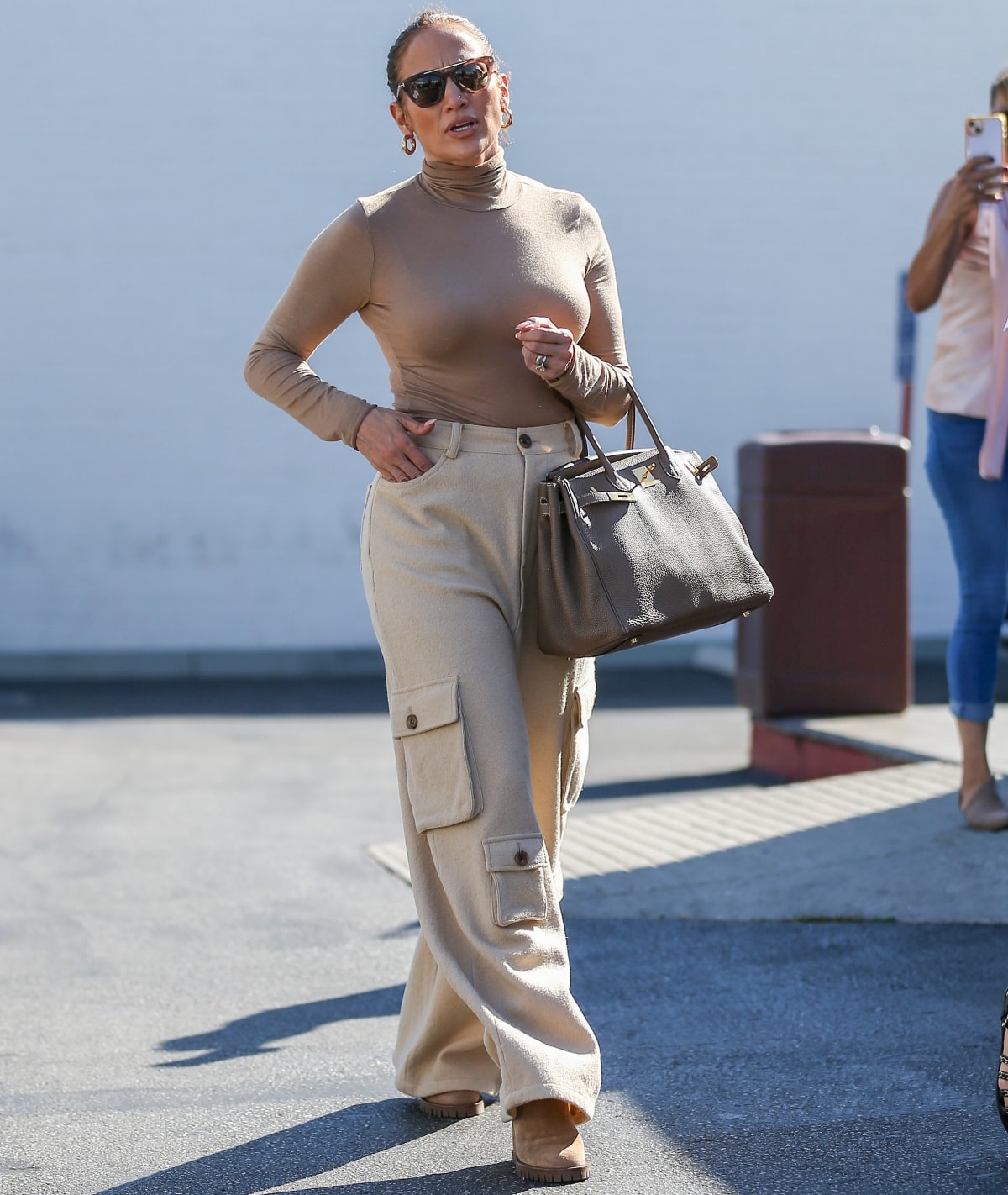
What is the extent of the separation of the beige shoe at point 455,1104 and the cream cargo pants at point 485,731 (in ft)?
0.64

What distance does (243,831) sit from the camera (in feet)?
20.2

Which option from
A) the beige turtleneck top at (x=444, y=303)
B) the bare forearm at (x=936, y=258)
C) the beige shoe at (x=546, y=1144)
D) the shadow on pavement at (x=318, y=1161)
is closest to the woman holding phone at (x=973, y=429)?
the bare forearm at (x=936, y=258)

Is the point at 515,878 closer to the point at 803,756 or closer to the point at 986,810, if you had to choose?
the point at 986,810

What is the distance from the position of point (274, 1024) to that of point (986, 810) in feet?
7.48

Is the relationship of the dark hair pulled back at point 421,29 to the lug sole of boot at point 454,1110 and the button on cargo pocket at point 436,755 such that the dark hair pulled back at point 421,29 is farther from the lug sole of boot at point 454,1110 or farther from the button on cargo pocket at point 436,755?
the lug sole of boot at point 454,1110

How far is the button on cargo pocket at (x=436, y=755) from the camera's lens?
282cm

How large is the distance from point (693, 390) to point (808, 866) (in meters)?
9.57

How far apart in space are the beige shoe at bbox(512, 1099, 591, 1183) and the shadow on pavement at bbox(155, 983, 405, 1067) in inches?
38.3

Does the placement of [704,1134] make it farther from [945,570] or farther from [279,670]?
[945,570]

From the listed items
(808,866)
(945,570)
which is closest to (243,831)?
(808,866)

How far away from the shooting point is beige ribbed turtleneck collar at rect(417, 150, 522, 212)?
2986mm

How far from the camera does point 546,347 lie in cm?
282

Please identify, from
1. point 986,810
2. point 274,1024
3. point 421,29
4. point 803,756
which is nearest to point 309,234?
point 803,756

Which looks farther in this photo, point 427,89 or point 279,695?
point 279,695
